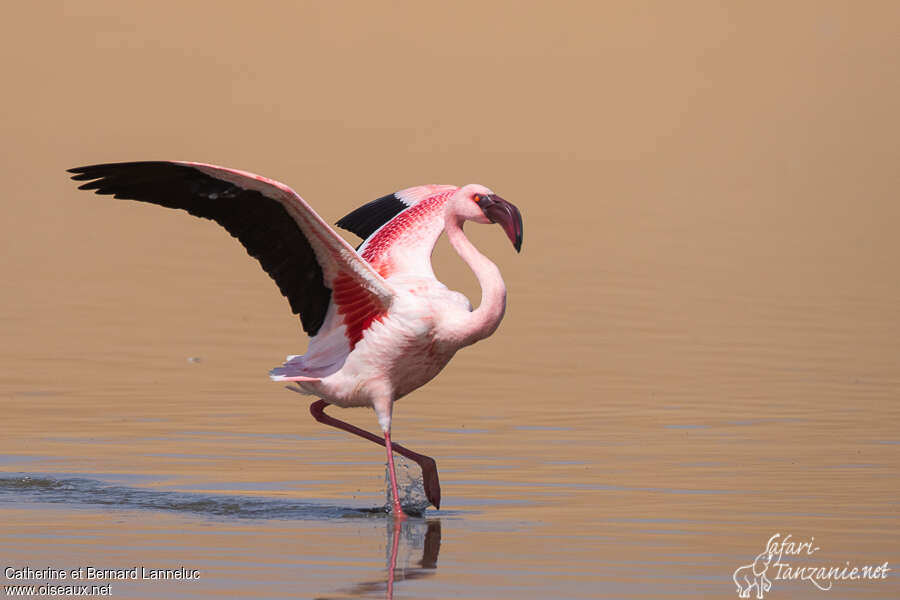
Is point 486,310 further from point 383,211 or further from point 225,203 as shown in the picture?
point 383,211

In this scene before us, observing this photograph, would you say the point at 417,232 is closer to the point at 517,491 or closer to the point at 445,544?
the point at 517,491

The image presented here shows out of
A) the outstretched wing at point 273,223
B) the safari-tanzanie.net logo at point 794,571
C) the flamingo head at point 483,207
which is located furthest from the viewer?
the flamingo head at point 483,207

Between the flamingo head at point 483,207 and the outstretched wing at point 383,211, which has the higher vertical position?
the flamingo head at point 483,207

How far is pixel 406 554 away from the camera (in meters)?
10.1

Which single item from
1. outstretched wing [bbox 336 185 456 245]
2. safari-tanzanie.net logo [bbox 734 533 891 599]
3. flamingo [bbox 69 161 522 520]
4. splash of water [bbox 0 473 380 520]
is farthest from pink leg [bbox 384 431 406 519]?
outstretched wing [bbox 336 185 456 245]

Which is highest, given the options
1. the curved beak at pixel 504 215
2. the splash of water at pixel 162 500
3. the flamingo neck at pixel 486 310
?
the curved beak at pixel 504 215

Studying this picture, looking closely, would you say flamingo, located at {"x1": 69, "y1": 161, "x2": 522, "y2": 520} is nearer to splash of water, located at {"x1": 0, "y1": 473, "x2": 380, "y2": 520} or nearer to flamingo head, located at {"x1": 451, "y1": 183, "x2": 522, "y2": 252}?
flamingo head, located at {"x1": 451, "y1": 183, "x2": 522, "y2": 252}

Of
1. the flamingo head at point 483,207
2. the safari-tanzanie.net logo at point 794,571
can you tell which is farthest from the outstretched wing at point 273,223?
the safari-tanzanie.net logo at point 794,571

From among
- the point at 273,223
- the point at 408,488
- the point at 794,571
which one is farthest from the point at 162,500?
the point at 794,571

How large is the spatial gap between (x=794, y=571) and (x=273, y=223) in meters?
3.88

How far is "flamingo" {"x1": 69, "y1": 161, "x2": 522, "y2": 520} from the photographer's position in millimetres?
11094

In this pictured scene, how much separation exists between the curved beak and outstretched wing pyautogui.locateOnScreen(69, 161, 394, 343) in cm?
81

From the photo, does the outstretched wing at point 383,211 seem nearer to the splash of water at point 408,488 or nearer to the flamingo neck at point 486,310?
the splash of water at point 408,488

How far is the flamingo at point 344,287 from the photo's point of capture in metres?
11.1
